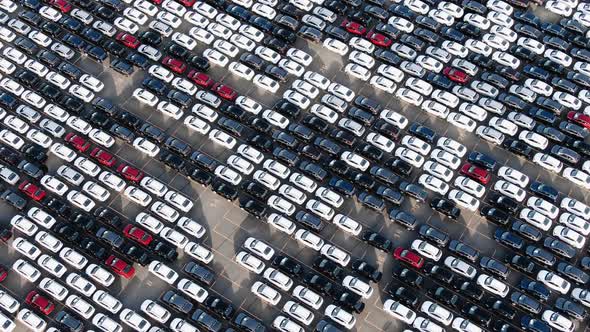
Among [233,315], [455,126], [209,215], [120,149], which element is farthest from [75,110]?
[455,126]

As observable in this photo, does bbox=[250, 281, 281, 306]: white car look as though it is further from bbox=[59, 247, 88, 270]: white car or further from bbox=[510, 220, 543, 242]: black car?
bbox=[510, 220, 543, 242]: black car

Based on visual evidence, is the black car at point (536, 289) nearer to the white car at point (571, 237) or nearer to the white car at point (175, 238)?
the white car at point (571, 237)

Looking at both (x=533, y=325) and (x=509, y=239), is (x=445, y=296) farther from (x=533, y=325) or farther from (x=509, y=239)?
(x=509, y=239)

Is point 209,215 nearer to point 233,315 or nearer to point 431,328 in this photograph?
point 233,315

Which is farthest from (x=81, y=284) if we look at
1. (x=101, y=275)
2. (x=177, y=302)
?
(x=177, y=302)

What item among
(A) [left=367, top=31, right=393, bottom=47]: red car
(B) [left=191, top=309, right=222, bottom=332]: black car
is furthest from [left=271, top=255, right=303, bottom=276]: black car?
(A) [left=367, top=31, right=393, bottom=47]: red car
